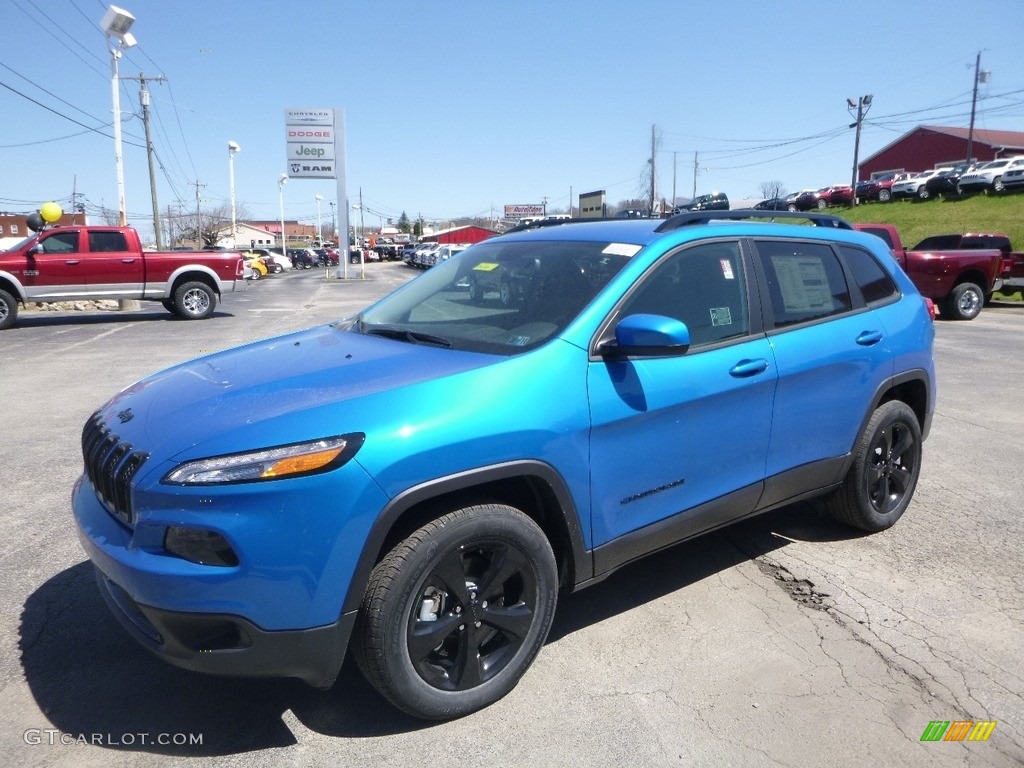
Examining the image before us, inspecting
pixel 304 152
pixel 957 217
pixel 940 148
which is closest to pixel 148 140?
pixel 304 152

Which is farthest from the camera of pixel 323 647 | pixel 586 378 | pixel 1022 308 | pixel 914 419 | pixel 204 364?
pixel 1022 308

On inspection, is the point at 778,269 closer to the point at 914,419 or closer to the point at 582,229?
the point at 582,229

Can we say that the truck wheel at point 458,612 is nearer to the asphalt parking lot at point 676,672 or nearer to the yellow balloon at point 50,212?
the asphalt parking lot at point 676,672

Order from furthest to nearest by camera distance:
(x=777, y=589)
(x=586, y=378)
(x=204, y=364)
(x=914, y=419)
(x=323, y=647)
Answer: (x=914, y=419) → (x=777, y=589) → (x=204, y=364) → (x=586, y=378) → (x=323, y=647)

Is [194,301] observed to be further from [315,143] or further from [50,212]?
[315,143]

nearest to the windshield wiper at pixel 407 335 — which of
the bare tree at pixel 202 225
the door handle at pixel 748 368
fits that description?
the door handle at pixel 748 368

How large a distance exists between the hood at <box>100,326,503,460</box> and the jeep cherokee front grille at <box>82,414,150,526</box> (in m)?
0.04

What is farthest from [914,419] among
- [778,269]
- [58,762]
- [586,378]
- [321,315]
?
[321,315]

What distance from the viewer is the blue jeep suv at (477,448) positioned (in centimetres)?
239

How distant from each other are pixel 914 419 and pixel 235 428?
3832 mm

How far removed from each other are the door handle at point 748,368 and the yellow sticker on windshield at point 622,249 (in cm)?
68

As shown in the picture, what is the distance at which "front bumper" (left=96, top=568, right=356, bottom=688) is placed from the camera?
7.80ft

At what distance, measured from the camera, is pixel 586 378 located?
2.97 m

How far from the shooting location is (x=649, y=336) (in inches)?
115
